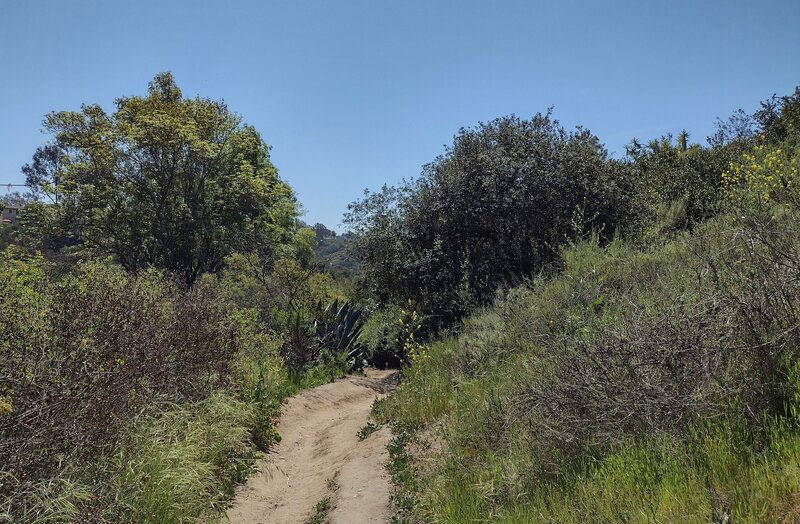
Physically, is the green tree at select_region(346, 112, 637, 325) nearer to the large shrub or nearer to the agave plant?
the agave plant

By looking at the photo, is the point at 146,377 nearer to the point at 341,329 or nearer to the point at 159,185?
the point at 341,329

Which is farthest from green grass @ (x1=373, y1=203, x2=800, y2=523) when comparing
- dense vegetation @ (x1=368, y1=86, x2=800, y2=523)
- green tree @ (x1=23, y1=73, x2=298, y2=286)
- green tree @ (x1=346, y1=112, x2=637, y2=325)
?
green tree @ (x1=23, y1=73, x2=298, y2=286)

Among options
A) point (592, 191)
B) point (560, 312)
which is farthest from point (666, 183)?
point (560, 312)

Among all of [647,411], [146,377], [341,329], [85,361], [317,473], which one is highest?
[85,361]

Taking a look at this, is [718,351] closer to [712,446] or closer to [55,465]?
[712,446]

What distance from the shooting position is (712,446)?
10.7ft

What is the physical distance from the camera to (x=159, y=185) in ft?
79.6

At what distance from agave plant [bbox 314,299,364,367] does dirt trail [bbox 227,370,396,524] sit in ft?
12.3

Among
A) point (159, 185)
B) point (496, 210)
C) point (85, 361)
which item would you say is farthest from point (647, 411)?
point (159, 185)

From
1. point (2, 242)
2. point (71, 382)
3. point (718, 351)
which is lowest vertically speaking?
point (718, 351)

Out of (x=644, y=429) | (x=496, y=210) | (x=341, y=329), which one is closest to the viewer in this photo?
(x=644, y=429)

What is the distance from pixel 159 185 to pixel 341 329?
534 inches

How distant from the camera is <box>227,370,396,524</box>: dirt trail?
5691 mm

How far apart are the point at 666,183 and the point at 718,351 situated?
13.6 metres
